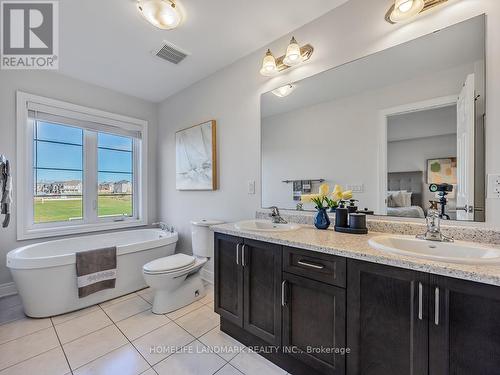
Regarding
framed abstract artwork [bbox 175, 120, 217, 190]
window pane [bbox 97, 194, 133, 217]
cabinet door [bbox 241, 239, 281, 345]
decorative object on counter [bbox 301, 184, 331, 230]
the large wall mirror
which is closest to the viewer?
the large wall mirror

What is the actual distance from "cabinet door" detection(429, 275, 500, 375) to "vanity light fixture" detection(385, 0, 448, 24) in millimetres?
1510

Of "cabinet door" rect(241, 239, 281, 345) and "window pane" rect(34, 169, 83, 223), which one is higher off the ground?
"window pane" rect(34, 169, 83, 223)

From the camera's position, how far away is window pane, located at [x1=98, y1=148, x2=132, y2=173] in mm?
3146

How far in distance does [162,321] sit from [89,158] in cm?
234

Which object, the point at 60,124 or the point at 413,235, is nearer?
the point at 413,235

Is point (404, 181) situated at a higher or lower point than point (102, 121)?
lower

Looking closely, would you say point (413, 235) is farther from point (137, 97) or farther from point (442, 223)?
point (137, 97)

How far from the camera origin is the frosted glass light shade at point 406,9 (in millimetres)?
1338

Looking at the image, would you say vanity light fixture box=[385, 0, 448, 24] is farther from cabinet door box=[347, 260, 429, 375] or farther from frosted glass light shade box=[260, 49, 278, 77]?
cabinet door box=[347, 260, 429, 375]

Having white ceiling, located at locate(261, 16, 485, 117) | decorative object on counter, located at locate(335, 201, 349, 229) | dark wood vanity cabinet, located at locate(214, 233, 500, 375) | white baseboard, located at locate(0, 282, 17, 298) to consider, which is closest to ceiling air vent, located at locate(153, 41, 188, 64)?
white ceiling, located at locate(261, 16, 485, 117)

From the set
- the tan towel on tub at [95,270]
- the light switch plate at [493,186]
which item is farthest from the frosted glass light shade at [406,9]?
the tan towel on tub at [95,270]

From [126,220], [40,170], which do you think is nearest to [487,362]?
[126,220]

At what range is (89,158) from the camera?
9.87ft

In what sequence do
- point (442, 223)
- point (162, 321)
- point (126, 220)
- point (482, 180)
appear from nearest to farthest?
point (482, 180) → point (442, 223) → point (162, 321) → point (126, 220)
